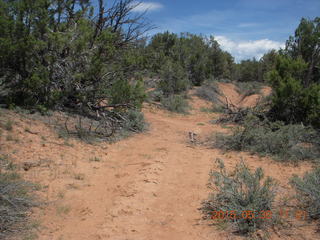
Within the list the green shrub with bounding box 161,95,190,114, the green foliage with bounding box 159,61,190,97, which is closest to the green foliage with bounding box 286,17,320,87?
the green shrub with bounding box 161,95,190,114

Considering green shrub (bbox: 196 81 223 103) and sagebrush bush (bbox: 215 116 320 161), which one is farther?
green shrub (bbox: 196 81 223 103)

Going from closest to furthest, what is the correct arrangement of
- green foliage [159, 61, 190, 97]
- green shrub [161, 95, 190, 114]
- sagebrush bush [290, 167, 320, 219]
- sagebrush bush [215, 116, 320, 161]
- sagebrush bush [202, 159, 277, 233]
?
sagebrush bush [202, 159, 277, 233], sagebrush bush [290, 167, 320, 219], sagebrush bush [215, 116, 320, 161], green shrub [161, 95, 190, 114], green foliage [159, 61, 190, 97]

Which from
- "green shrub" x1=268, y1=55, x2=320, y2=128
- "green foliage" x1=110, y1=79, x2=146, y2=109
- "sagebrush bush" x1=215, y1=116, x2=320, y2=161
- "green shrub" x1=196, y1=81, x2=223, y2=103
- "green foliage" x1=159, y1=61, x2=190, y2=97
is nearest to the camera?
"sagebrush bush" x1=215, y1=116, x2=320, y2=161

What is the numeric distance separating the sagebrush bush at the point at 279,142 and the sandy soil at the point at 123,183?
1.31 ft

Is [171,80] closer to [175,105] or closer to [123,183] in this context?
[175,105]

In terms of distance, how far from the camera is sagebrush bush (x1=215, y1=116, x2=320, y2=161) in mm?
7314

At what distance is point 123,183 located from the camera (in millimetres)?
5648

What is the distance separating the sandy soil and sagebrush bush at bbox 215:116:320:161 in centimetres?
40

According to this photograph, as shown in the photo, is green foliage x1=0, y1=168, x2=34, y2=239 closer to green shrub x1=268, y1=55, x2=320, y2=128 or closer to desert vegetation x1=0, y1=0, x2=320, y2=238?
desert vegetation x1=0, y1=0, x2=320, y2=238

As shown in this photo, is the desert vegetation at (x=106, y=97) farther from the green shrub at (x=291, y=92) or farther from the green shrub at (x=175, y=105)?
the green shrub at (x=175, y=105)

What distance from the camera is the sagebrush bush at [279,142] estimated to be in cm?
731

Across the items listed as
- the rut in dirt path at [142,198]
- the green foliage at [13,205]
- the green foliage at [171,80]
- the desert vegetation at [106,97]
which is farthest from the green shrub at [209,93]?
the green foliage at [13,205]

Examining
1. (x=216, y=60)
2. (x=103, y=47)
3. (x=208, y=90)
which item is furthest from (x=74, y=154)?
(x=216, y=60)

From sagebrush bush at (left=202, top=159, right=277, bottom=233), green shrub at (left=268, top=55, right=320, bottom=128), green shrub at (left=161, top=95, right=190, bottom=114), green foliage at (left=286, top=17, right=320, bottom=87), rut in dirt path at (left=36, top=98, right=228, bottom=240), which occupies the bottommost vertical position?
rut in dirt path at (left=36, top=98, right=228, bottom=240)
